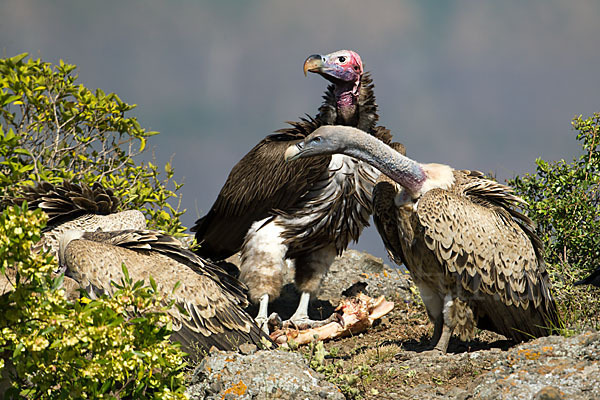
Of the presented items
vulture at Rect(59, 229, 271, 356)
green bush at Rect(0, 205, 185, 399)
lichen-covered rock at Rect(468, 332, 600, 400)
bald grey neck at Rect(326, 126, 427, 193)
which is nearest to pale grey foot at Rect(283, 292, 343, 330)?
vulture at Rect(59, 229, 271, 356)

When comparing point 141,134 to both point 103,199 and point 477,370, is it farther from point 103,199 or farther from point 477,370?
point 477,370

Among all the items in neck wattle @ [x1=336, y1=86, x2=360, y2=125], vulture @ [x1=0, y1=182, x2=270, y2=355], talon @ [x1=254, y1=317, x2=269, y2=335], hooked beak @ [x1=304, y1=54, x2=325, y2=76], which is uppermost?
hooked beak @ [x1=304, y1=54, x2=325, y2=76]

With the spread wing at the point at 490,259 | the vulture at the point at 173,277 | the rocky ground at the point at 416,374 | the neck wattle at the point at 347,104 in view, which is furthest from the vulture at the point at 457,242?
the neck wattle at the point at 347,104

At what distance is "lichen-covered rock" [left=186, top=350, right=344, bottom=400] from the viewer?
4633mm

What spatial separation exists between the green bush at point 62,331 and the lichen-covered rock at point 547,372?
7.13 ft

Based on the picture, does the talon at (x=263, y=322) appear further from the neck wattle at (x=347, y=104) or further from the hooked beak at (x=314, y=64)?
the hooked beak at (x=314, y=64)

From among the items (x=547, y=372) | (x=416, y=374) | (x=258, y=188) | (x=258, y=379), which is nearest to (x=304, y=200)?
(x=258, y=188)

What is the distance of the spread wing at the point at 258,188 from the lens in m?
8.03

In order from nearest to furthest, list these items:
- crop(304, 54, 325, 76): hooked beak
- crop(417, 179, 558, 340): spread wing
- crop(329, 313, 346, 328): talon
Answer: crop(417, 179, 558, 340): spread wing < crop(329, 313, 346, 328): talon < crop(304, 54, 325, 76): hooked beak

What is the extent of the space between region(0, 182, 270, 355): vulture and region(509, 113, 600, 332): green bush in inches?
172

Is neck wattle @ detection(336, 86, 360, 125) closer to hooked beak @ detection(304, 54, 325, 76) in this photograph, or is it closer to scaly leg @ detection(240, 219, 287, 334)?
hooked beak @ detection(304, 54, 325, 76)

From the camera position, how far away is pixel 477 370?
525cm

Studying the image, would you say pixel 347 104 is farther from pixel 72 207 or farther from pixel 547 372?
pixel 547 372

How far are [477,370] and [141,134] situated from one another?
5.12 m
